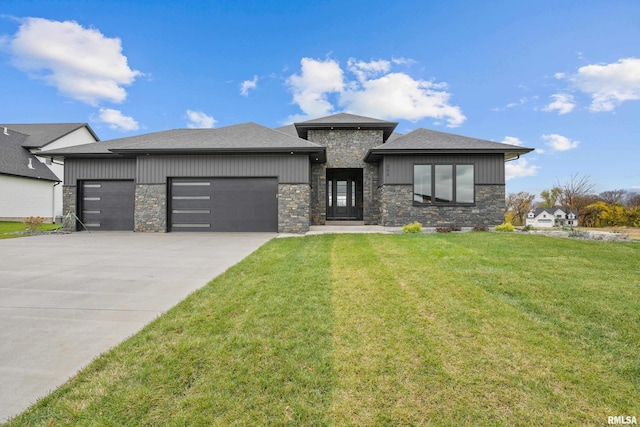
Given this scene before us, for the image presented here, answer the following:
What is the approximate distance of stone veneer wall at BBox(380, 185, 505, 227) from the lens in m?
11.7

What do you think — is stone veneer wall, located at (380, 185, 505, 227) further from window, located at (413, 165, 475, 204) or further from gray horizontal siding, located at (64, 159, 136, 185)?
gray horizontal siding, located at (64, 159, 136, 185)

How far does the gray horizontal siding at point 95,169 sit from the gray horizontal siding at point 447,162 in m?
11.0

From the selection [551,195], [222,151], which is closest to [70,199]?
[222,151]

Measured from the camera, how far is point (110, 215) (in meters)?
11.9

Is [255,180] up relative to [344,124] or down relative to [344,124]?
down

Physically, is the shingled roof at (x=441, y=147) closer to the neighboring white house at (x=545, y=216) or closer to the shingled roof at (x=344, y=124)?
the shingled roof at (x=344, y=124)

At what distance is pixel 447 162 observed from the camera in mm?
11617

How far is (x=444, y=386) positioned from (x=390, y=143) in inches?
441

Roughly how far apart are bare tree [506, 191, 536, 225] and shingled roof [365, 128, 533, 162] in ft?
77.9

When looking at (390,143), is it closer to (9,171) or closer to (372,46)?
(372,46)

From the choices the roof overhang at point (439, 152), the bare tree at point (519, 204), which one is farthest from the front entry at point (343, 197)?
the bare tree at point (519, 204)

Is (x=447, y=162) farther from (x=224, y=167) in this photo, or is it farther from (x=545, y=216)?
(x=545, y=216)

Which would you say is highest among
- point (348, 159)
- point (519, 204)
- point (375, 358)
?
point (348, 159)

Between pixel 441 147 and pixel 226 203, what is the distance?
9003 millimetres
